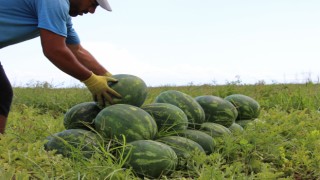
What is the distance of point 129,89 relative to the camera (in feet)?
12.6

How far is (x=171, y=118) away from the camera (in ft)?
12.1

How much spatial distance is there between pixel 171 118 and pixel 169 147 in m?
0.41

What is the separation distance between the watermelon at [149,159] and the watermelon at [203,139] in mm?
485

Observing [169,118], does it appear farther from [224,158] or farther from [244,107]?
[244,107]

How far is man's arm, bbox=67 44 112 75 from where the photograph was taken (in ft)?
15.6

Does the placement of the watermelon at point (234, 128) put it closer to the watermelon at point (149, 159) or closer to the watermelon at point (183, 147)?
the watermelon at point (183, 147)

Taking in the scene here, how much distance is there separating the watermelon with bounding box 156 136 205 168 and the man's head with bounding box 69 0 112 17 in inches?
62.0

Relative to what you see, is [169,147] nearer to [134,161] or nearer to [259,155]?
[134,161]

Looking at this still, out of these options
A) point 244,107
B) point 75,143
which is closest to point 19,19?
point 75,143

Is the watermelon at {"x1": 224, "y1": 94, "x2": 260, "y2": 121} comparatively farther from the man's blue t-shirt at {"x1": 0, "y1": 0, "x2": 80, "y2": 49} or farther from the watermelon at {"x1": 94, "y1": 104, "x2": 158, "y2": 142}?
the man's blue t-shirt at {"x1": 0, "y1": 0, "x2": 80, "y2": 49}

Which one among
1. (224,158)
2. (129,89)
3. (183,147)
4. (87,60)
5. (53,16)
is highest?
(53,16)

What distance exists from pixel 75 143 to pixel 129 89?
731 mm

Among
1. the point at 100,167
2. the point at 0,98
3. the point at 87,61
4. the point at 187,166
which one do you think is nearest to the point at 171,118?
the point at 187,166

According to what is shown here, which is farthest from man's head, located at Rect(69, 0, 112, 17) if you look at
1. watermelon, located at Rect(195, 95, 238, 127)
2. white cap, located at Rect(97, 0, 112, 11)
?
watermelon, located at Rect(195, 95, 238, 127)
